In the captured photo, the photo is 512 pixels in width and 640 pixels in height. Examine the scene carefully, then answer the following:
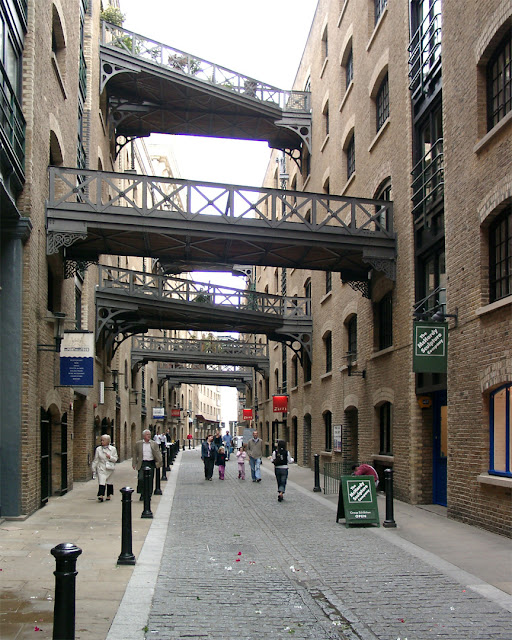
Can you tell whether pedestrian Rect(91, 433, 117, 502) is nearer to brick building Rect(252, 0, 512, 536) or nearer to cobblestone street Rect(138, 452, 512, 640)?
cobblestone street Rect(138, 452, 512, 640)

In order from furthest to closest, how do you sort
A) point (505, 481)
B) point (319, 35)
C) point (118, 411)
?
point (118, 411) < point (319, 35) < point (505, 481)

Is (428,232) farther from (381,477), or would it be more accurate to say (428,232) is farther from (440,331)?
(381,477)

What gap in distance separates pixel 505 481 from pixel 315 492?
8.06 metres

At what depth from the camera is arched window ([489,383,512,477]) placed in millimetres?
10703

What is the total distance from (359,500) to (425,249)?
579 centimetres

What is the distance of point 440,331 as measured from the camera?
12.6 meters

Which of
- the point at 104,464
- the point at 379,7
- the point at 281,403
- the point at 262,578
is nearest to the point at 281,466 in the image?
the point at 104,464

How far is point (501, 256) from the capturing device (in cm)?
1138

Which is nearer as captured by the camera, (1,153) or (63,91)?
(1,153)

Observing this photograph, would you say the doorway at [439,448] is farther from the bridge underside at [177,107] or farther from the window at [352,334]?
the bridge underside at [177,107]

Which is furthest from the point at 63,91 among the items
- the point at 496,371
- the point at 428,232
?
the point at 496,371

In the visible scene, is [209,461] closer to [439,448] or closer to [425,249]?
[439,448]

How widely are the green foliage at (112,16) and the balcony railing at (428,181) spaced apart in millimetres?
13396

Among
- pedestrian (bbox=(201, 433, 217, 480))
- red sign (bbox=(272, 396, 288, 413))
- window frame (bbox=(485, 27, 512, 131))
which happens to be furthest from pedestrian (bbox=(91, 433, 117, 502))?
red sign (bbox=(272, 396, 288, 413))
